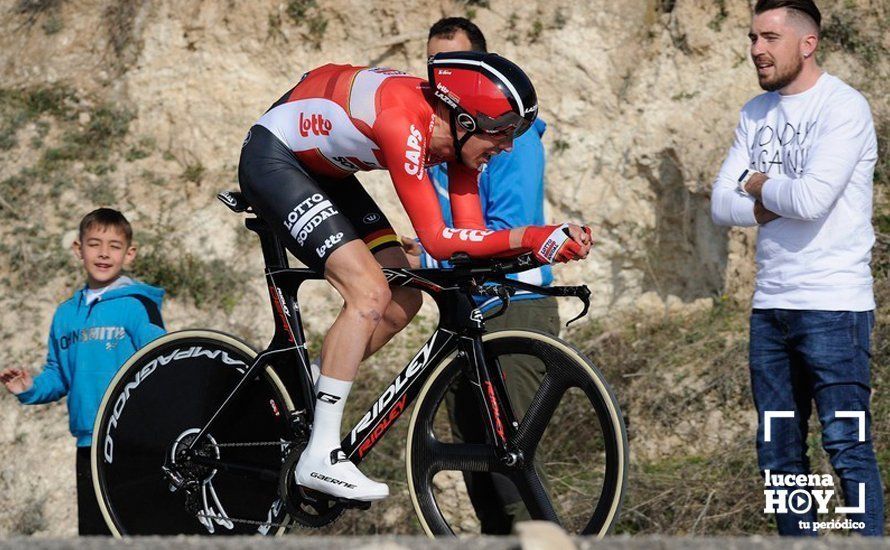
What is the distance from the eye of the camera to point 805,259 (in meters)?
4.64

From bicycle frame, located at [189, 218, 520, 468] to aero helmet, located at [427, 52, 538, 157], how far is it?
594 mm

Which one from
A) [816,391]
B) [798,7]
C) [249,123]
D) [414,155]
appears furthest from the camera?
[249,123]

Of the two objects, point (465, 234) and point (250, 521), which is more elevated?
point (465, 234)

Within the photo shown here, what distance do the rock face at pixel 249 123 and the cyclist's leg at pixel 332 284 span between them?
11.4 ft

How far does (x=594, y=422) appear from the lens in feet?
22.5

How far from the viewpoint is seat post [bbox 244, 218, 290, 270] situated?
476 centimetres

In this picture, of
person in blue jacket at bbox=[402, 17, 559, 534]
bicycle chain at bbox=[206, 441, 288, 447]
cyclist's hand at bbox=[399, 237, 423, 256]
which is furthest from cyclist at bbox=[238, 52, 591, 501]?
cyclist's hand at bbox=[399, 237, 423, 256]

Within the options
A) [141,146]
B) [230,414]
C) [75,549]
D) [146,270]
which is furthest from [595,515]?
[141,146]

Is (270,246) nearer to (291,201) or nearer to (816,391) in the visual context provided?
(291,201)

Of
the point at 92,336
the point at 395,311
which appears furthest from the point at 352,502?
the point at 92,336

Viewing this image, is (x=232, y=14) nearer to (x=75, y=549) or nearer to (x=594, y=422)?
(x=594, y=422)

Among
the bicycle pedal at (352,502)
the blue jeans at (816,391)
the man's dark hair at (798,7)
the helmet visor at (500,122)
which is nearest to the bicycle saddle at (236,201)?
the helmet visor at (500,122)

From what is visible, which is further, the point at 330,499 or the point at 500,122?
the point at 330,499

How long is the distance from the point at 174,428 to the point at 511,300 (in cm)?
153
